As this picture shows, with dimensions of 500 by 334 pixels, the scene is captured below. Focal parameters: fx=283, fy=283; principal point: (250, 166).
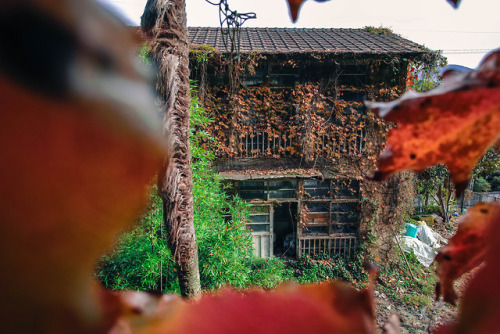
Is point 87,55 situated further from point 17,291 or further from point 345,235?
point 345,235

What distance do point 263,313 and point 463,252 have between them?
6.9 inches

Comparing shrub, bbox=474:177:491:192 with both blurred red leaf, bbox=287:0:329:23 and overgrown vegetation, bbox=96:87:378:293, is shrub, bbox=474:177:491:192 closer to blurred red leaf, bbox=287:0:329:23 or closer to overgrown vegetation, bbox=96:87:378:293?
overgrown vegetation, bbox=96:87:378:293

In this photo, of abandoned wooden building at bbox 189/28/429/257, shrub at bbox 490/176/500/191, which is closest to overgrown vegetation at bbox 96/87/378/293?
abandoned wooden building at bbox 189/28/429/257

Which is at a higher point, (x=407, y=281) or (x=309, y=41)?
(x=309, y=41)

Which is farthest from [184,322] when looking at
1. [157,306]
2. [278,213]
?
[278,213]

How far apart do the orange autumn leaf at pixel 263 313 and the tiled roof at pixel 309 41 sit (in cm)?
542

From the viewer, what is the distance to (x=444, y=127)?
0.21 m

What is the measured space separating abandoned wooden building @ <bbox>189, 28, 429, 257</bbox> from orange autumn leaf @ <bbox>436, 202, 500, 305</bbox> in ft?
16.6

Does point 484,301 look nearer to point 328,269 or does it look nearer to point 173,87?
point 173,87

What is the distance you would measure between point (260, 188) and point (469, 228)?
5.67 m

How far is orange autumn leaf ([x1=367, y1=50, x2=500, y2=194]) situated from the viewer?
19cm

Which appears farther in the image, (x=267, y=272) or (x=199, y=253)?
(x=267, y=272)

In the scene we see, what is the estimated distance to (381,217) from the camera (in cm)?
635

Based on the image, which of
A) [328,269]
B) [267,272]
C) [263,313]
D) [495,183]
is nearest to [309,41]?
[267,272]
